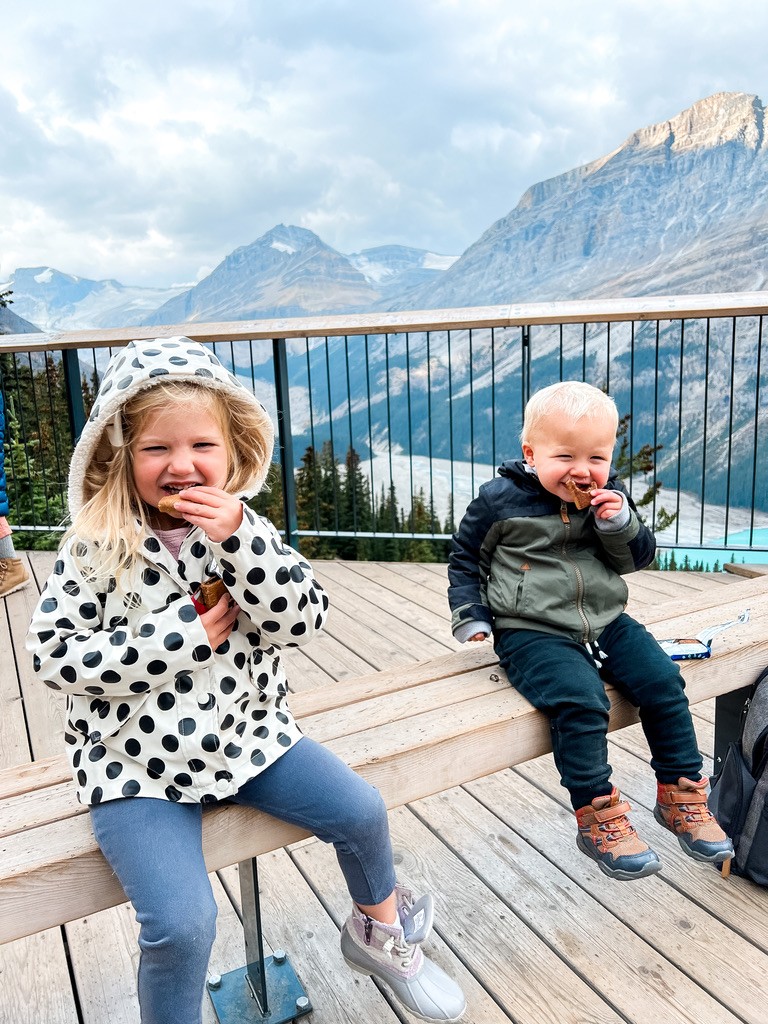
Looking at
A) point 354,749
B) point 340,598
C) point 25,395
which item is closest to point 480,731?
point 354,749

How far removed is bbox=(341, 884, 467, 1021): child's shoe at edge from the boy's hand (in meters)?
0.77

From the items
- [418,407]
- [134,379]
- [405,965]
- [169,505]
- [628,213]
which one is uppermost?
[628,213]

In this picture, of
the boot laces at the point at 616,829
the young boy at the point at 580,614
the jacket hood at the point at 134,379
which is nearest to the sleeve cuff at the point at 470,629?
the young boy at the point at 580,614

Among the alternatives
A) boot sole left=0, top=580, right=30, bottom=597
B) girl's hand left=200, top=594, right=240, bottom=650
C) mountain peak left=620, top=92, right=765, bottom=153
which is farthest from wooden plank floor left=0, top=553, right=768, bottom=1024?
mountain peak left=620, top=92, right=765, bottom=153

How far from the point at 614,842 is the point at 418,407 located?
681 inches

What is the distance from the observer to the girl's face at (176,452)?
1.11 meters

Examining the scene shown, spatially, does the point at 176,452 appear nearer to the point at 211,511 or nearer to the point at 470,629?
the point at 211,511

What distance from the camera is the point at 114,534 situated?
110 cm

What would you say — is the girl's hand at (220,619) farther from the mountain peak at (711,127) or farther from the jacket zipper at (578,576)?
the mountain peak at (711,127)

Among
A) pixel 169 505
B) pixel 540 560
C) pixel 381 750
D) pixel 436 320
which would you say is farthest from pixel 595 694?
pixel 436 320

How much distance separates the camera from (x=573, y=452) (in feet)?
4.89

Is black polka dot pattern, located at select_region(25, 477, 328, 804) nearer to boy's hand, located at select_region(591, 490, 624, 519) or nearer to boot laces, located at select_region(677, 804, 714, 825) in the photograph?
boy's hand, located at select_region(591, 490, 624, 519)

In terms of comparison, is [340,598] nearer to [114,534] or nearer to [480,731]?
[480,731]

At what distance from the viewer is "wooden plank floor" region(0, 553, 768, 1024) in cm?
132
